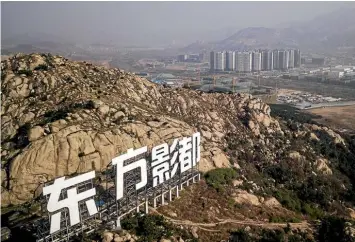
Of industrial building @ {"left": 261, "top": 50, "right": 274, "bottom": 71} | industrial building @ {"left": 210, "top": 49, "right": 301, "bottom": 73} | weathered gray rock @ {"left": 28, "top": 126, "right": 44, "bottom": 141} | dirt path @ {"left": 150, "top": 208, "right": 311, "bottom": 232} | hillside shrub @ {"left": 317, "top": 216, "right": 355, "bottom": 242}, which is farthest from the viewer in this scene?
industrial building @ {"left": 261, "top": 50, "right": 274, "bottom": 71}

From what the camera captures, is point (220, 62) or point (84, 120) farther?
point (220, 62)

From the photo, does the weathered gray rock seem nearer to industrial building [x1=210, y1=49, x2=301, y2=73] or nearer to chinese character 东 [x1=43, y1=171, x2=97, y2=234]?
chinese character 东 [x1=43, y1=171, x2=97, y2=234]

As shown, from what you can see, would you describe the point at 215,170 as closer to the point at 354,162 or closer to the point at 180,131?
the point at 180,131

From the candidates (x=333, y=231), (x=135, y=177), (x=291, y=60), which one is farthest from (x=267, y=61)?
(x=135, y=177)

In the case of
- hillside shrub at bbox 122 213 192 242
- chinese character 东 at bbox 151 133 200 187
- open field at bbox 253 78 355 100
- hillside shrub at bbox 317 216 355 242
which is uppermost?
chinese character 东 at bbox 151 133 200 187

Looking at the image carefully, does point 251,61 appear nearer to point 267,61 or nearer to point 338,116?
point 267,61

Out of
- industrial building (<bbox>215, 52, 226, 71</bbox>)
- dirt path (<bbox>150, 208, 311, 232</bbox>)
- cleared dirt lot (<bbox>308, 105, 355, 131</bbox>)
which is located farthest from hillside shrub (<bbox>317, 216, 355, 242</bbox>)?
industrial building (<bbox>215, 52, 226, 71</bbox>)

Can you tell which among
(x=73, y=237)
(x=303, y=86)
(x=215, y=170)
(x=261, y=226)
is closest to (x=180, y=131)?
(x=215, y=170)

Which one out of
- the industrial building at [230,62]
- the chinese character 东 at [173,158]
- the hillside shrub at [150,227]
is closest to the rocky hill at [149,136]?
the chinese character 东 at [173,158]
